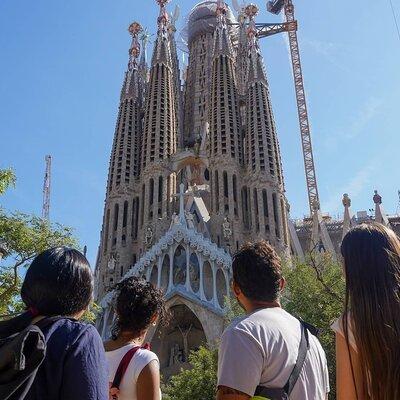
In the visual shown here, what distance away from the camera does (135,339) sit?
3326 mm

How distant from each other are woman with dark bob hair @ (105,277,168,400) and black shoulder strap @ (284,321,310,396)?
764 millimetres

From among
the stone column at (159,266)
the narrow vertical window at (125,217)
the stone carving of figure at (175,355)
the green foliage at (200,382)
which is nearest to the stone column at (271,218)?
the stone column at (159,266)

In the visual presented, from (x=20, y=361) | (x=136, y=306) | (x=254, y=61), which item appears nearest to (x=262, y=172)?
(x=254, y=61)

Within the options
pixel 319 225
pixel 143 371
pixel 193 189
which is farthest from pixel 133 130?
pixel 143 371

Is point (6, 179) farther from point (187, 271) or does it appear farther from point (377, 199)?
point (377, 199)

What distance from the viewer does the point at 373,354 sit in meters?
2.21

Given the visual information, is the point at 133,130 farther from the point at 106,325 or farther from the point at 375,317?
the point at 375,317

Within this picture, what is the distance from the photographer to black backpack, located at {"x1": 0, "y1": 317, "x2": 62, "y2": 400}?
73.0 inches

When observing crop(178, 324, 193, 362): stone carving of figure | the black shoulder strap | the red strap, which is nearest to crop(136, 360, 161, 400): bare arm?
the red strap

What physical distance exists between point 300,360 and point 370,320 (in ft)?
1.53

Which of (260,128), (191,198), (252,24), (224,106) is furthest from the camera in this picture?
(252,24)

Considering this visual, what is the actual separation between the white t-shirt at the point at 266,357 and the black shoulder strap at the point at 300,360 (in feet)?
0.06

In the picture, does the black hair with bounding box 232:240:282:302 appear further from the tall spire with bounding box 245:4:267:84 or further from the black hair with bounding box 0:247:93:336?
the tall spire with bounding box 245:4:267:84

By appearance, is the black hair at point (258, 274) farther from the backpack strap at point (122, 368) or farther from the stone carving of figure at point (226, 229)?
the stone carving of figure at point (226, 229)
